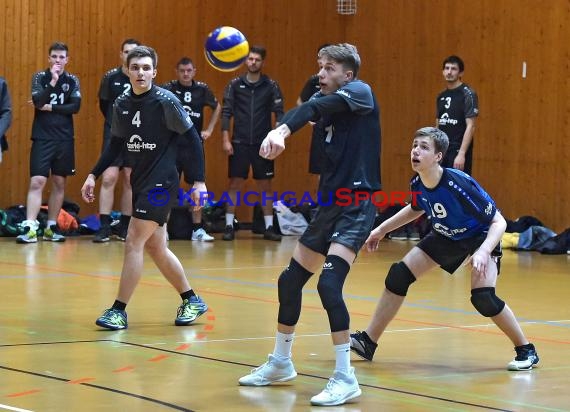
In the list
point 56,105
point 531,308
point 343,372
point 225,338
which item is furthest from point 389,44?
point 343,372

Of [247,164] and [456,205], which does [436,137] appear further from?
[247,164]

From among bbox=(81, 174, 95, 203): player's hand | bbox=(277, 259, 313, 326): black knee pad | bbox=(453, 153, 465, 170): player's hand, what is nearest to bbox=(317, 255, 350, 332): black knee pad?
bbox=(277, 259, 313, 326): black knee pad

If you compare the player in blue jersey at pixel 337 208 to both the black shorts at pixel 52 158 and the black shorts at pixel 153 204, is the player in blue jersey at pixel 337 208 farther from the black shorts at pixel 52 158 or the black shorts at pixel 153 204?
the black shorts at pixel 52 158

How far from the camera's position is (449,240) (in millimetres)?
7559

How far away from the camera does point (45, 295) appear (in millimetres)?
10297

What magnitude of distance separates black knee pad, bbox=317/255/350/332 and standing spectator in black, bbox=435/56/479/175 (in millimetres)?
9321

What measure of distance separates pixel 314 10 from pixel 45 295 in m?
10.4

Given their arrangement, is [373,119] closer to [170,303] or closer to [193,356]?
[193,356]

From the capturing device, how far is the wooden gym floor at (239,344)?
247 inches

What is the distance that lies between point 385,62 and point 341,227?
12762 millimetres

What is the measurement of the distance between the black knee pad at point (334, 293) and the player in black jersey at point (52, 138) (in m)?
9.20

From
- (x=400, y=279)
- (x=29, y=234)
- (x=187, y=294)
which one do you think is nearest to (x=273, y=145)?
(x=400, y=279)

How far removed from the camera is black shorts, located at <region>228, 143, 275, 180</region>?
1658 cm

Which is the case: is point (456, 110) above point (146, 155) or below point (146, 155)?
above
